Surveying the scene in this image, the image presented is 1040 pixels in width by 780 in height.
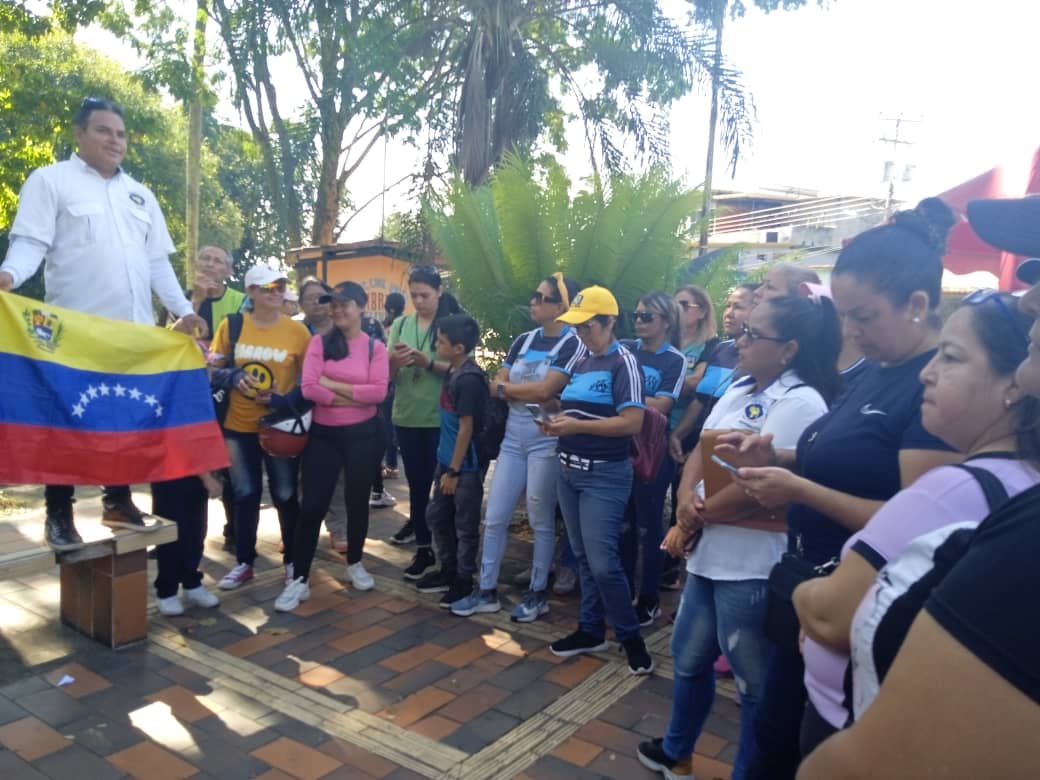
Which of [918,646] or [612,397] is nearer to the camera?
[918,646]

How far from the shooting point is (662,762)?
9.94ft

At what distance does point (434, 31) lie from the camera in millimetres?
10219

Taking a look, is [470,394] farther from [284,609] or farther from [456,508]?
[284,609]

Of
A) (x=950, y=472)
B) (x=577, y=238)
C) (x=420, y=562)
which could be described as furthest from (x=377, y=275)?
(x=950, y=472)

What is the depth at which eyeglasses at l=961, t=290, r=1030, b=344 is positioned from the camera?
4.99 feet

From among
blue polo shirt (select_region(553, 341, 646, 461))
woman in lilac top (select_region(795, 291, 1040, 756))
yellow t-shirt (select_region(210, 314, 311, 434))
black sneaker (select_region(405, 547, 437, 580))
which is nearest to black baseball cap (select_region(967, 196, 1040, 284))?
woman in lilac top (select_region(795, 291, 1040, 756))

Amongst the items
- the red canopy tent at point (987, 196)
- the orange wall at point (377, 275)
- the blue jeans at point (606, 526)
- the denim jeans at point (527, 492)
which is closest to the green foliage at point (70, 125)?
the orange wall at point (377, 275)

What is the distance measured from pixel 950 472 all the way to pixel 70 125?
12785mm

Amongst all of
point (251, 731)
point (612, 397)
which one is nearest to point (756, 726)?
point (612, 397)

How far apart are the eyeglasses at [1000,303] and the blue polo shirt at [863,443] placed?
0.30 metres

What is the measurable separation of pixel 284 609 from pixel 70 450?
1.47m

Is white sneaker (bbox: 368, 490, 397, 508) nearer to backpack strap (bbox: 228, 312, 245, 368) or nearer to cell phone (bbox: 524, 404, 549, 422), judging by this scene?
backpack strap (bbox: 228, 312, 245, 368)

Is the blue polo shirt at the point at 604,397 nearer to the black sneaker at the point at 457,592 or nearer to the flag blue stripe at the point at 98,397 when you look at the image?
the black sneaker at the point at 457,592

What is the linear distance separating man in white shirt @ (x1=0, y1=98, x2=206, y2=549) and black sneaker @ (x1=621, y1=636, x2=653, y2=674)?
8.23ft
